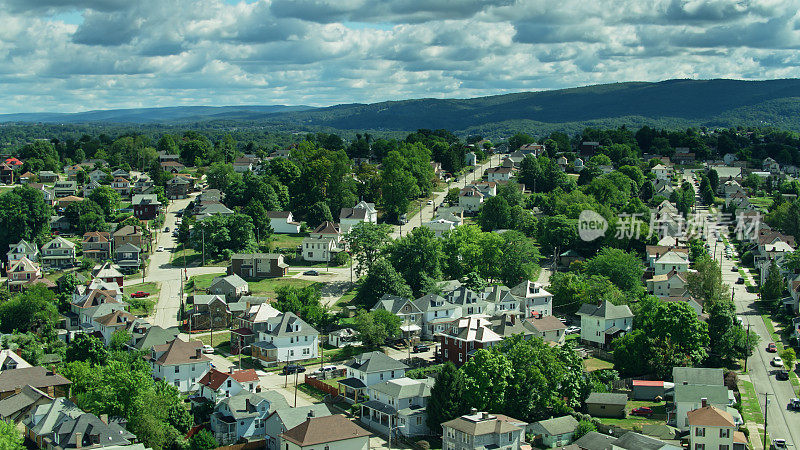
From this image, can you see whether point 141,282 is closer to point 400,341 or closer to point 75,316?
point 75,316

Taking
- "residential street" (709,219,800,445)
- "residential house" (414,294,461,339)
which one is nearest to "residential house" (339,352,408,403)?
"residential house" (414,294,461,339)

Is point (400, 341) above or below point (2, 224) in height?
below

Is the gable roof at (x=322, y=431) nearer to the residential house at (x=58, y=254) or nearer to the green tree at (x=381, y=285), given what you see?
the green tree at (x=381, y=285)

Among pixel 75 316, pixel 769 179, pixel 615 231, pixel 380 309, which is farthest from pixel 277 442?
pixel 769 179

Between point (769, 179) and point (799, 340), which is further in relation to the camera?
point (769, 179)

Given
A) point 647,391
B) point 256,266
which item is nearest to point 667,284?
point 647,391

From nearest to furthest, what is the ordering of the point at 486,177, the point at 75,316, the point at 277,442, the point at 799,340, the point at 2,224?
the point at 277,442, the point at 799,340, the point at 75,316, the point at 2,224, the point at 486,177

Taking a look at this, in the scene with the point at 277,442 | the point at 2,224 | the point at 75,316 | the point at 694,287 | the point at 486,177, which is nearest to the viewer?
the point at 277,442

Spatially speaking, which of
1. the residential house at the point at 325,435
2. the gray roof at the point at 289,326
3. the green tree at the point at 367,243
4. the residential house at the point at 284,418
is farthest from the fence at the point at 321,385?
the green tree at the point at 367,243

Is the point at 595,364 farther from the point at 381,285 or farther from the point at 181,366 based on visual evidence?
the point at 181,366
